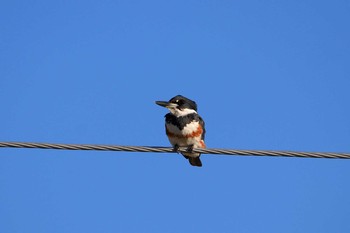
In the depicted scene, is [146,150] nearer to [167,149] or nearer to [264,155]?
[167,149]

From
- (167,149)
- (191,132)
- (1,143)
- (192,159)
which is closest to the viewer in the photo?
(1,143)

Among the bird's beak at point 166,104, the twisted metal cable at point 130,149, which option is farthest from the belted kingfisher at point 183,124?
the twisted metal cable at point 130,149

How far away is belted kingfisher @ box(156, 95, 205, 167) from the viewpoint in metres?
7.41

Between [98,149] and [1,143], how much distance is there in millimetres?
755

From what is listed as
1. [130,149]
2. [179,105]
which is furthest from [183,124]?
[130,149]

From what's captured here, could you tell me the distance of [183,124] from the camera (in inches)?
293

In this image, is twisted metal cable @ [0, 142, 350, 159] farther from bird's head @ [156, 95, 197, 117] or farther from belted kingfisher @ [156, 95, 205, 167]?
bird's head @ [156, 95, 197, 117]

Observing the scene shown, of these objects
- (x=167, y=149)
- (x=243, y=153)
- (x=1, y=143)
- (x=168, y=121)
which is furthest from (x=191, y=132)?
(x=1, y=143)

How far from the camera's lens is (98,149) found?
533 cm

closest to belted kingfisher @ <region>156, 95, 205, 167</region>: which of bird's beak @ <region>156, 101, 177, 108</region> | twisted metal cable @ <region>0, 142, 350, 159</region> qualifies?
bird's beak @ <region>156, 101, 177, 108</region>

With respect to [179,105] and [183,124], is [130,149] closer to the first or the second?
[183,124]

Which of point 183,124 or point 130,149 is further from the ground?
point 183,124

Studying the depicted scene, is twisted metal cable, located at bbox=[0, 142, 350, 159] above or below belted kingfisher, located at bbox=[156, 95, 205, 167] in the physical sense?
below

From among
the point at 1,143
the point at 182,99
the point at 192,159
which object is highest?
the point at 182,99
